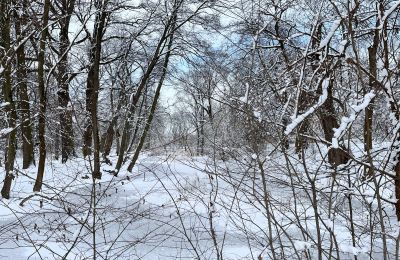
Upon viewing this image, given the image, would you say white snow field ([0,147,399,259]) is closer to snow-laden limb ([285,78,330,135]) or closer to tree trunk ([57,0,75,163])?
snow-laden limb ([285,78,330,135])

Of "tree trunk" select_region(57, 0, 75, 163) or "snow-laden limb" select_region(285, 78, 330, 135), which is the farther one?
"tree trunk" select_region(57, 0, 75, 163)

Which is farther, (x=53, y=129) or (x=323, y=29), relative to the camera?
(x=53, y=129)

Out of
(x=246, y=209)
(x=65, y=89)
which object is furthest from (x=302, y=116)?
(x=65, y=89)

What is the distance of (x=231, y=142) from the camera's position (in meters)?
2.32

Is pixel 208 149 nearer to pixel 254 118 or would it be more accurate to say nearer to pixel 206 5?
pixel 254 118

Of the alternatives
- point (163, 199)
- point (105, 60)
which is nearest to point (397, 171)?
point (163, 199)

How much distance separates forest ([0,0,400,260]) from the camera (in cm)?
196

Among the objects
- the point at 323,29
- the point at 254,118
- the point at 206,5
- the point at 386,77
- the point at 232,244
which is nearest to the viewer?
the point at 254,118

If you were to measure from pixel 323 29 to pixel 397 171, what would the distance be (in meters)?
1.45

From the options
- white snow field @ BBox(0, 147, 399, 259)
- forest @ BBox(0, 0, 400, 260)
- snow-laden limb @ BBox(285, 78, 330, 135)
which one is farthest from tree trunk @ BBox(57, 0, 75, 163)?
snow-laden limb @ BBox(285, 78, 330, 135)

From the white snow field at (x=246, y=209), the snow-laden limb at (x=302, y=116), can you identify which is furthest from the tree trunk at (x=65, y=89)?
the snow-laden limb at (x=302, y=116)

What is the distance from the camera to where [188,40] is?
1224 cm

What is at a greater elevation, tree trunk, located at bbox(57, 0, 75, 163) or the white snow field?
tree trunk, located at bbox(57, 0, 75, 163)

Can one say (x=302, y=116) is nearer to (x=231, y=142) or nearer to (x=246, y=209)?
(x=231, y=142)
